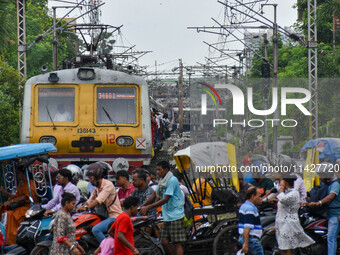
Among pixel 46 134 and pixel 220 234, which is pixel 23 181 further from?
pixel 46 134

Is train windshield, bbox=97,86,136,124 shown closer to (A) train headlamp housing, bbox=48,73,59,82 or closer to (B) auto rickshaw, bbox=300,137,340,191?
(A) train headlamp housing, bbox=48,73,59,82

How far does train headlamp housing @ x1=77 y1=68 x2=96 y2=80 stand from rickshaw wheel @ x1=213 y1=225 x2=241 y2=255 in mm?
6886

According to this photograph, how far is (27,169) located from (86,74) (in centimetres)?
544

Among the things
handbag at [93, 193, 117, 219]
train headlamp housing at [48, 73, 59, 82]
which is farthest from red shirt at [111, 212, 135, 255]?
train headlamp housing at [48, 73, 59, 82]

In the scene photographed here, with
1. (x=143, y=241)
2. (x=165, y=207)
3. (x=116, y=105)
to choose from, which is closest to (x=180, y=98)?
(x=116, y=105)

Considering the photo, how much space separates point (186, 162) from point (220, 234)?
1.45 meters

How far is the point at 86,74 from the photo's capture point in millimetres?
15031

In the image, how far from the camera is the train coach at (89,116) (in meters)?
14.6

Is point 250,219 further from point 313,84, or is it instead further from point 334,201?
point 313,84

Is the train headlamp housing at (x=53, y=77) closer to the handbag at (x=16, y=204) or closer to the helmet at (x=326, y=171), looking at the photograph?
the handbag at (x=16, y=204)

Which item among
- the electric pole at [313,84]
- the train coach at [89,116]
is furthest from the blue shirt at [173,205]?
the electric pole at [313,84]

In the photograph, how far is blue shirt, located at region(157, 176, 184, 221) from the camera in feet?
28.9

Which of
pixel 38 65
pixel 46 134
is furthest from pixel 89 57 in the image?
pixel 38 65

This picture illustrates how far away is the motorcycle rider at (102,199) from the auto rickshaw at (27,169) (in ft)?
2.79
